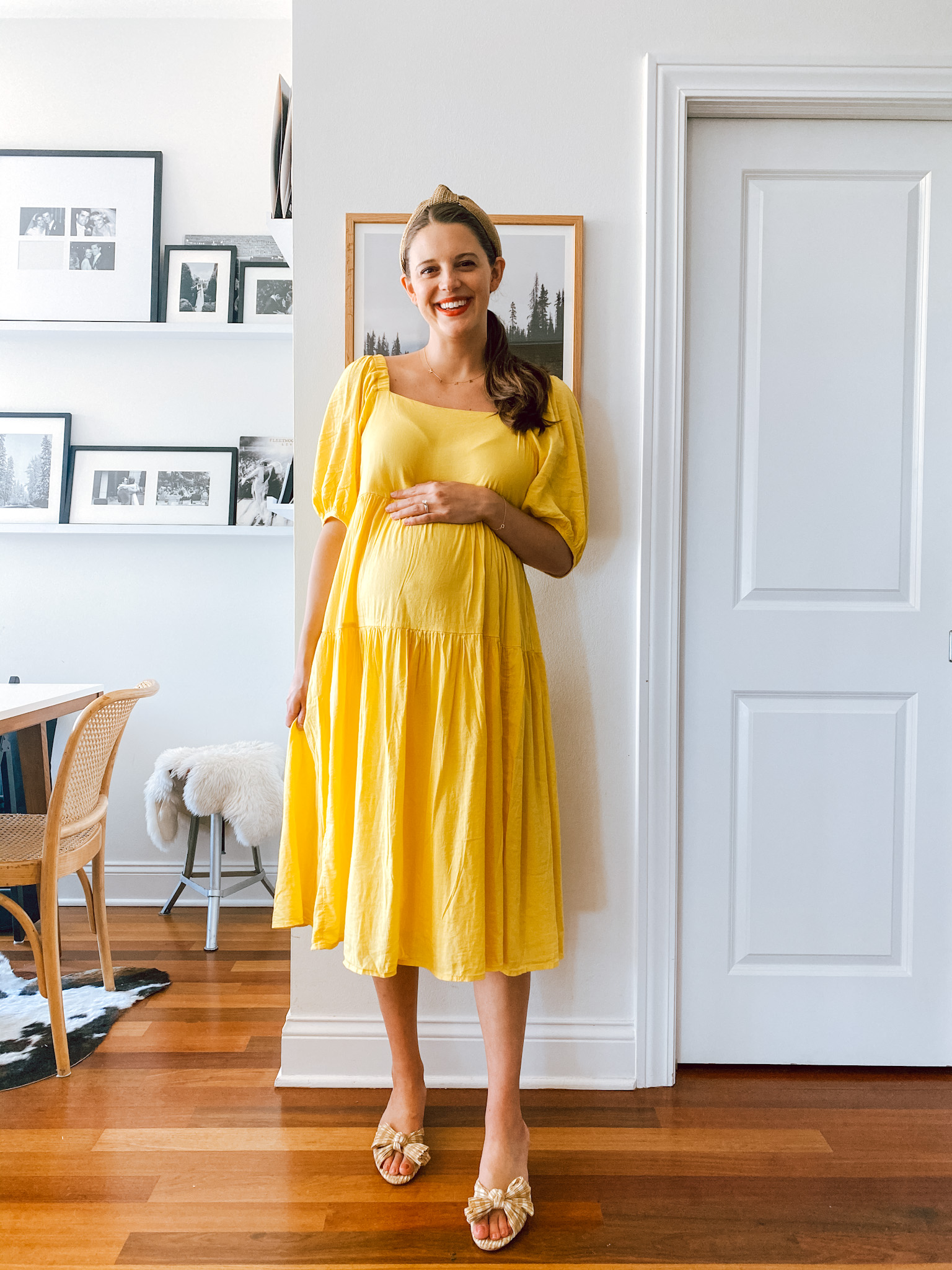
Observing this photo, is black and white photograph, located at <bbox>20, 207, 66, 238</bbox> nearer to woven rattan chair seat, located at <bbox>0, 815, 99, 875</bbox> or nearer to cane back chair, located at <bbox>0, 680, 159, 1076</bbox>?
cane back chair, located at <bbox>0, 680, 159, 1076</bbox>

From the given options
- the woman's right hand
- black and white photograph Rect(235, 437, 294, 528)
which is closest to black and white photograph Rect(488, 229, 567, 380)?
the woman's right hand

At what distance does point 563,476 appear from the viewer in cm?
154

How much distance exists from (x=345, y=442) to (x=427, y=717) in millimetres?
507

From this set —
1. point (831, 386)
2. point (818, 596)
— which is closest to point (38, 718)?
point (818, 596)

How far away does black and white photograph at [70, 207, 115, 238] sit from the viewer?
9.09ft

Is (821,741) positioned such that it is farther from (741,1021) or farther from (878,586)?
(741,1021)

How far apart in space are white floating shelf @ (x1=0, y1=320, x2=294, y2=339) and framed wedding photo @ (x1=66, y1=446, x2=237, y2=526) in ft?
1.17

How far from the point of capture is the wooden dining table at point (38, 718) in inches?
83.7

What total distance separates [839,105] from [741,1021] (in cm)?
187

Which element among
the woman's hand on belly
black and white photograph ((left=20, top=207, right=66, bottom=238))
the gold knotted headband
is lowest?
the woman's hand on belly

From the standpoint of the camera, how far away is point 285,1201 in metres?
1.38

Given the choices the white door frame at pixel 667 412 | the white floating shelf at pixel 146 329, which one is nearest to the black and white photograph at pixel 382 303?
the white door frame at pixel 667 412

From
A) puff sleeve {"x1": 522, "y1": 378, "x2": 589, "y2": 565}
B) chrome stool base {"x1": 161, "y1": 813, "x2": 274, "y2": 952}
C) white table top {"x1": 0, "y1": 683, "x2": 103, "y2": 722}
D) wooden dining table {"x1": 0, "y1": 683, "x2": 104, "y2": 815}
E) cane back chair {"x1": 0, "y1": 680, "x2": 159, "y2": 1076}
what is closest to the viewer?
puff sleeve {"x1": 522, "y1": 378, "x2": 589, "y2": 565}

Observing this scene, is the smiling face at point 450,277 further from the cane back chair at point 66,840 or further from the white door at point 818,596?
the cane back chair at point 66,840
